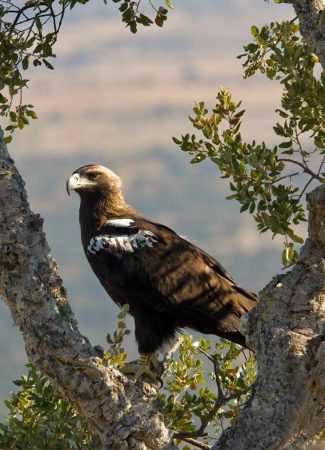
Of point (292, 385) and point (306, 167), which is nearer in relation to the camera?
point (292, 385)

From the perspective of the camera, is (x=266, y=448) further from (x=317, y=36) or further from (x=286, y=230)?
(x=317, y=36)

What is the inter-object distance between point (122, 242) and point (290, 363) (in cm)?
361

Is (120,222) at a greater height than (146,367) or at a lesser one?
greater

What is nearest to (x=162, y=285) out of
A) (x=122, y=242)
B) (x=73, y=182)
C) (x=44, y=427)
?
(x=122, y=242)

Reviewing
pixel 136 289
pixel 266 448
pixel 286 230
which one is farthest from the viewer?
pixel 136 289

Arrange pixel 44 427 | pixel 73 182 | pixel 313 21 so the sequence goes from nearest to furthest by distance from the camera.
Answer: pixel 313 21, pixel 44 427, pixel 73 182

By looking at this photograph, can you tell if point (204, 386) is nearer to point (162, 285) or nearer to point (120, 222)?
point (162, 285)

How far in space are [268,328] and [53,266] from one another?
131 cm

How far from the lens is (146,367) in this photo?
819 cm

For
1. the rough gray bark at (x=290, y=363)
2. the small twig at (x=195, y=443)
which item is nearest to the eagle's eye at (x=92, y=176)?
the small twig at (x=195, y=443)

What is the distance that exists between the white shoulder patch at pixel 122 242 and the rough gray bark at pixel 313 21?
10.3ft

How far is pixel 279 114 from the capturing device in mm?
6441

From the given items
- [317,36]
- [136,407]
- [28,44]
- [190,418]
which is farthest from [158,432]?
[28,44]

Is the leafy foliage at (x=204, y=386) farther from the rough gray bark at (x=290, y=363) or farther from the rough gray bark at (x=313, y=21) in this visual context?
the rough gray bark at (x=313, y=21)
